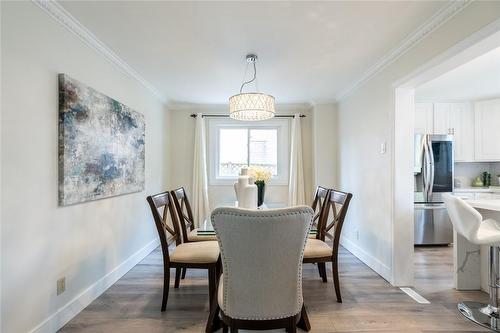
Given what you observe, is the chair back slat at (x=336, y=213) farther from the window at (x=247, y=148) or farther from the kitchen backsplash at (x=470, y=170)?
the kitchen backsplash at (x=470, y=170)

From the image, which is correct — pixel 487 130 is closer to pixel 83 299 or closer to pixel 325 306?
pixel 325 306

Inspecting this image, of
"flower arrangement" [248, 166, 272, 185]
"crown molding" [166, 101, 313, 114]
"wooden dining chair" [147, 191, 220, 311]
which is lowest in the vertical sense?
"wooden dining chair" [147, 191, 220, 311]

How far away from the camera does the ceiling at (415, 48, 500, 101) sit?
293 cm

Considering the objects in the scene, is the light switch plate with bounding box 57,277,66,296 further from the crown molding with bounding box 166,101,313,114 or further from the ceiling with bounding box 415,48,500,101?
the ceiling with bounding box 415,48,500,101

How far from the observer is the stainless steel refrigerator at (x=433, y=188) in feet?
13.5

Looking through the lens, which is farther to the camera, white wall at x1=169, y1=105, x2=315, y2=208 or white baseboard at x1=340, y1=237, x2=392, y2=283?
white wall at x1=169, y1=105, x2=315, y2=208

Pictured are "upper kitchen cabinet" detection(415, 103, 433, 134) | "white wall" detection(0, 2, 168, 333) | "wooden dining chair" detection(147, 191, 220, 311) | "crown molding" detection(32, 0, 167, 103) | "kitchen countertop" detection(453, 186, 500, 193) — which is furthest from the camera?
"upper kitchen cabinet" detection(415, 103, 433, 134)

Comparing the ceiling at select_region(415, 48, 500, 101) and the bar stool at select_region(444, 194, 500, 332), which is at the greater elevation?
the ceiling at select_region(415, 48, 500, 101)

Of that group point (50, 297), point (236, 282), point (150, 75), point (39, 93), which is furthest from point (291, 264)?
point (150, 75)

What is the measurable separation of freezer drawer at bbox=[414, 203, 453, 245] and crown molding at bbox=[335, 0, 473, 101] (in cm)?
220

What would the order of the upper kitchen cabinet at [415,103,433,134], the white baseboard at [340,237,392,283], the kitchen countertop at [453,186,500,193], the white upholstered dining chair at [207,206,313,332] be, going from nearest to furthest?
1. the white upholstered dining chair at [207,206,313,332]
2. the white baseboard at [340,237,392,283]
3. the kitchen countertop at [453,186,500,193]
4. the upper kitchen cabinet at [415,103,433,134]

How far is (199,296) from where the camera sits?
2.57m

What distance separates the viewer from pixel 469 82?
140 inches

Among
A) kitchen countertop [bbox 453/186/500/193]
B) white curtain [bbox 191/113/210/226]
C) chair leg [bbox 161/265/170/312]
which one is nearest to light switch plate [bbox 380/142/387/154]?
kitchen countertop [bbox 453/186/500/193]
